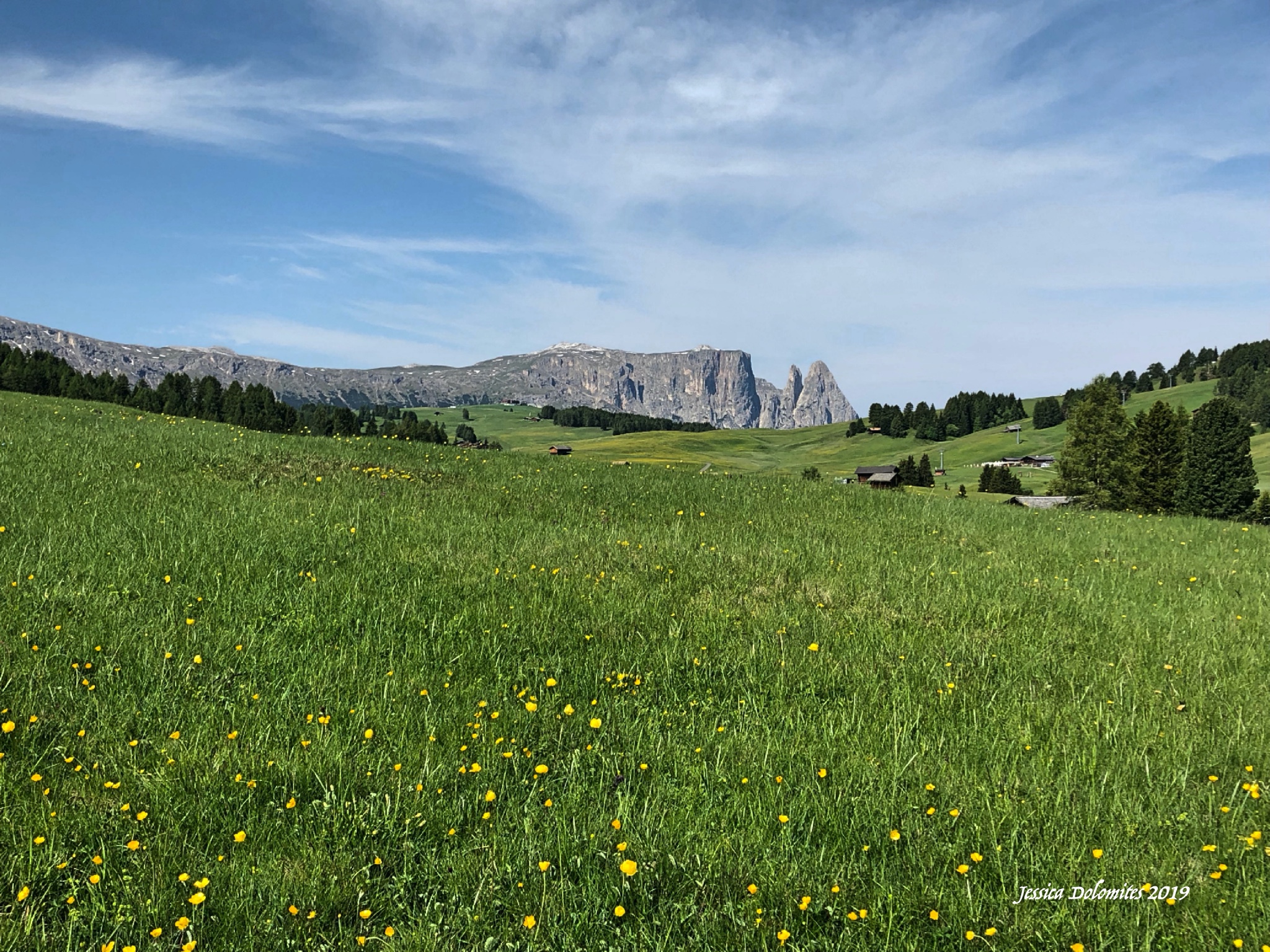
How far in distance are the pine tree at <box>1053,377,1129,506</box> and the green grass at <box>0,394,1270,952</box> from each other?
60.1 m

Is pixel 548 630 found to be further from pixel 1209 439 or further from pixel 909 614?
pixel 1209 439

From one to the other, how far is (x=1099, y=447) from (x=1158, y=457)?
9880 mm

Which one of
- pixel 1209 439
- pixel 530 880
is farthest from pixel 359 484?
pixel 1209 439

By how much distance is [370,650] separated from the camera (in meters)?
6.65

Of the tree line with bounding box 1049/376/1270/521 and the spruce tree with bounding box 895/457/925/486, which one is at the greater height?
the tree line with bounding box 1049/376/1270/521

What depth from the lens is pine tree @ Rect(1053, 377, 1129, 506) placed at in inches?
2434

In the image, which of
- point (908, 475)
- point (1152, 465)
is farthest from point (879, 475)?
point (1152, 465)

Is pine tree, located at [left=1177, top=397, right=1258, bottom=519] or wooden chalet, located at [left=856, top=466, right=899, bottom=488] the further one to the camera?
wooden chalet, located at [left=856, top=466, right=899, bottom=488]

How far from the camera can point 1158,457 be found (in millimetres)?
66875

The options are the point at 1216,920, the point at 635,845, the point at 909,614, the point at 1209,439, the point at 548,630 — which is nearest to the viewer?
the point at 1216,920

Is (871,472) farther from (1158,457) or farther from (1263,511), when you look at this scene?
(1263,511)

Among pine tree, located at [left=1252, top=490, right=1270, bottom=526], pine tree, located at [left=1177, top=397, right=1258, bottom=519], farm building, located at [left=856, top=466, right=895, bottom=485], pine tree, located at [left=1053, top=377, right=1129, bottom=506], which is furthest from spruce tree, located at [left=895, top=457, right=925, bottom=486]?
pine tree, located at [left=1053, top=377, right=1129, bottom=506]

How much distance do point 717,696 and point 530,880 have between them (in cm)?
288

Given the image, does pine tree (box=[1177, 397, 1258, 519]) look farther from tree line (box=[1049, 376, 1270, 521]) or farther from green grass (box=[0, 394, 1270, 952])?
green grass (box=[0, 394, 1270, 952])
